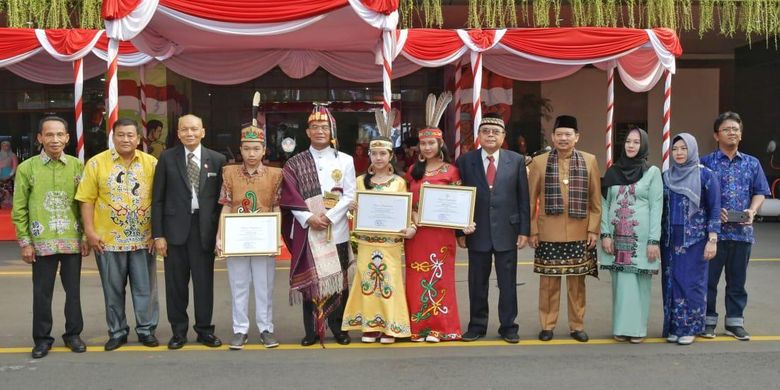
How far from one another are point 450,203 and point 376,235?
1.95 feet

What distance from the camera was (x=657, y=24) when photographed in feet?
37.3

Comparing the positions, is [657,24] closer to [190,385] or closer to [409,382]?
[409,382]

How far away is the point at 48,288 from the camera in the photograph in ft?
16.1

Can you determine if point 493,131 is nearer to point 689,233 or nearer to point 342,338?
point 689,233

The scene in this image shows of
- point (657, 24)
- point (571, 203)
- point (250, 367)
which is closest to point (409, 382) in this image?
point (250, 367)

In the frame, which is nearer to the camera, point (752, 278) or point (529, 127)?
point (752, 278)

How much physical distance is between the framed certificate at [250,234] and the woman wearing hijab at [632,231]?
247 centimetres

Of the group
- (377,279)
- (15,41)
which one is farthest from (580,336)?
(15,41)

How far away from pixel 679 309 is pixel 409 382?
2.22 metres

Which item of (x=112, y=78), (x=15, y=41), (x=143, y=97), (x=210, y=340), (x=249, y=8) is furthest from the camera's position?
(x=143, y=97)

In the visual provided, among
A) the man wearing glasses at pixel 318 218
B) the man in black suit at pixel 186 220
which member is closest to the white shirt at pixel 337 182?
the man wearing glasses at pixel 318 218

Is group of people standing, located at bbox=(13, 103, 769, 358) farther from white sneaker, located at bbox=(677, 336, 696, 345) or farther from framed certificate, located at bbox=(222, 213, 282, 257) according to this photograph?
framed certificate, located at bbox=(222, 213, 282, 257)

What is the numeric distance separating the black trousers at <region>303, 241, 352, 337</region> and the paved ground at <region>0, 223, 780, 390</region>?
7.1 inches

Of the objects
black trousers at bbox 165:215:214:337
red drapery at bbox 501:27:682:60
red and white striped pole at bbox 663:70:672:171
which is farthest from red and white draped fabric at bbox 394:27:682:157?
black trousers at bbox 165:215:214:337
